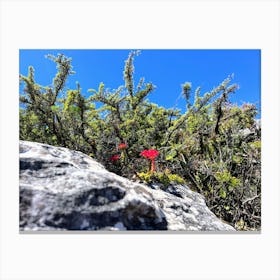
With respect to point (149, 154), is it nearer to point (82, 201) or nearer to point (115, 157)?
point (115, 157)

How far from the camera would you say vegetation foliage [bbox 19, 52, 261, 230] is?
9.37ft

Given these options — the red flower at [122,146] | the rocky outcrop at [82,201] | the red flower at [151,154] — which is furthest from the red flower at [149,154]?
the rocky outcrop at [82,201]

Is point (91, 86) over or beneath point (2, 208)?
over

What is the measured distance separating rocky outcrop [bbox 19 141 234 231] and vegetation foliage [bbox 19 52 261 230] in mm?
346

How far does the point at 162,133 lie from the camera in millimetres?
3164

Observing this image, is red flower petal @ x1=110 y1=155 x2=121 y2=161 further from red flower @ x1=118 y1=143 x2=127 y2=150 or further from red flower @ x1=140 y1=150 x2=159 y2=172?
red flower @ x1=140 y1=150 x2=159 y2=172

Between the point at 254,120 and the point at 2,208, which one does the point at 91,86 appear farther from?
the point at 254,120

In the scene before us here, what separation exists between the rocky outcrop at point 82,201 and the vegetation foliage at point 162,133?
13.6 inches

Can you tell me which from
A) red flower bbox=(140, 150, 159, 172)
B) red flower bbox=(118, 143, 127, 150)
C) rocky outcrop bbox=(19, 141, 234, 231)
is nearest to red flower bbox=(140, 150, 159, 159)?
red flower bbox=(140, 150, 159, 172)
